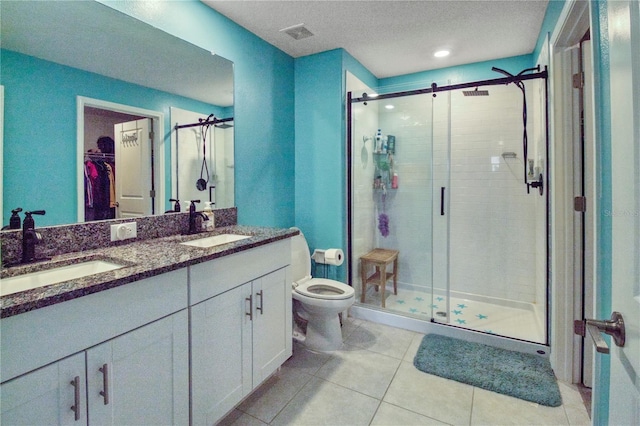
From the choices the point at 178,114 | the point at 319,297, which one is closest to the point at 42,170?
the point at 178,114

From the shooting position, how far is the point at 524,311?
10.3 ft

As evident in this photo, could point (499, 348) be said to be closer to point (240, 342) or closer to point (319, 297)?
point (319, 297)

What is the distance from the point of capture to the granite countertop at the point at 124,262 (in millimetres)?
920

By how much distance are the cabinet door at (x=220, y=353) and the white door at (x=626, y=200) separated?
138cm

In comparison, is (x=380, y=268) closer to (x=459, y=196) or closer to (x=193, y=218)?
(x=459, y=196)

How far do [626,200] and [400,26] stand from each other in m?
2.29

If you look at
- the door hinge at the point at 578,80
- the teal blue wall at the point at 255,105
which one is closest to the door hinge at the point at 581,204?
the door hinge at the point at 578,80

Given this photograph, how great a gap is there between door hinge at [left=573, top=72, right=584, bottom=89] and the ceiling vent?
1.77m

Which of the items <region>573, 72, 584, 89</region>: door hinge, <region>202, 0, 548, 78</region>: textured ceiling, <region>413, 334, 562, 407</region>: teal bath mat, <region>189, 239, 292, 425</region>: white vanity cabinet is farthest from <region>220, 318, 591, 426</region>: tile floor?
<region>202, 0, 548, 78</region>: textured ceiling

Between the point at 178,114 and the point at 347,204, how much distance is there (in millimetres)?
1574

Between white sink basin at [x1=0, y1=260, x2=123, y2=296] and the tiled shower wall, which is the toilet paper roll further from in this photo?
white sink basin at [x1=0, y1=260, x2=123, y2=296]

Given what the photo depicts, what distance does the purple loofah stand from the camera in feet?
11.6

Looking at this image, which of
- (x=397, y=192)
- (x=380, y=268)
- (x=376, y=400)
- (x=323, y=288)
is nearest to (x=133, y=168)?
(x=323, y=288)

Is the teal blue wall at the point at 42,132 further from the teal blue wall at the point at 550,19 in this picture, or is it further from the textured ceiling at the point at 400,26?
the teal blue wall at the point at 550,19
